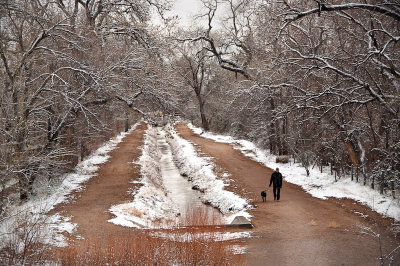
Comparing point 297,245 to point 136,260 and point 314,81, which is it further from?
point 314,81

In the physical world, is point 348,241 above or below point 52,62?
below

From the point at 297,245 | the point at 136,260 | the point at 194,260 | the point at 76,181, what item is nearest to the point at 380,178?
the point at 297,245

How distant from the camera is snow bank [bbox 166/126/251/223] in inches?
620

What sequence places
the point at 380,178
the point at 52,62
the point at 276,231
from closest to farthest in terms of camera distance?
the point at 276,231 → the point at 380,178 → the point at 52,62

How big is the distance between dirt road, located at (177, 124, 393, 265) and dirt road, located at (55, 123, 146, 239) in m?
4.24

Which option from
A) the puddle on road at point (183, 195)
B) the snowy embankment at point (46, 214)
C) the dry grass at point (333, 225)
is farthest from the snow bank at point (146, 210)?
the dry grass at point (333, 225)

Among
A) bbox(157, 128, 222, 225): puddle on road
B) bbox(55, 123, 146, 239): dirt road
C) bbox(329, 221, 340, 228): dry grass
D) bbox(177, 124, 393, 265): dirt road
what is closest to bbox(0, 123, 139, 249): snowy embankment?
bbox(55, 123, 146, 239): dirt road

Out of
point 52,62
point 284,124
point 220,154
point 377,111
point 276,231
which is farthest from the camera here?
point 220,154

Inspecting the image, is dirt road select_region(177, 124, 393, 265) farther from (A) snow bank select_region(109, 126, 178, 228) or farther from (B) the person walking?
(A) snow bank select_region(109, 126, 178, 228)

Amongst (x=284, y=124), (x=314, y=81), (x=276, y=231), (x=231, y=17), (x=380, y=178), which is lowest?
(x=276, y=231)

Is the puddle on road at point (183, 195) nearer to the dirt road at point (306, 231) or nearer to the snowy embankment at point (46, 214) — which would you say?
the dirt road at point (306, 231)

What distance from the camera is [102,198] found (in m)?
15.9

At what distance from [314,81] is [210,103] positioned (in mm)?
35523

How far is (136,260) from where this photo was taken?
7.17 meters
